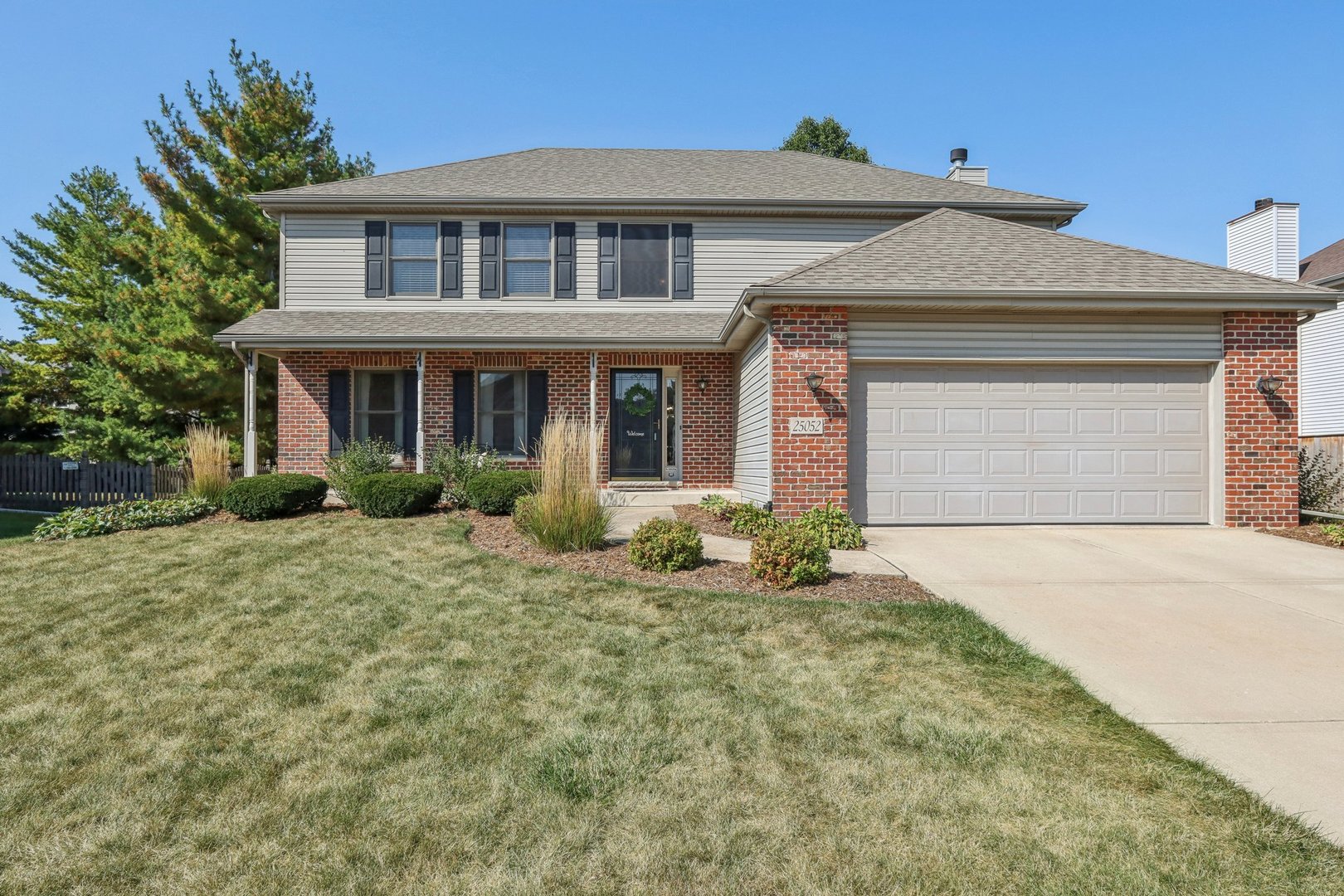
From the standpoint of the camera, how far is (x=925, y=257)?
8.91 m

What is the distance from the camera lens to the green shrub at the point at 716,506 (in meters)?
9.01

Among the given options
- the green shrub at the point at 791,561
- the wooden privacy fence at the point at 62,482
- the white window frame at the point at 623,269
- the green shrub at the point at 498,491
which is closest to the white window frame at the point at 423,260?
the white window frame at the point at 623,269

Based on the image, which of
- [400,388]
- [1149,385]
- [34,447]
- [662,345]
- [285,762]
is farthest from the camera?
[34,447]

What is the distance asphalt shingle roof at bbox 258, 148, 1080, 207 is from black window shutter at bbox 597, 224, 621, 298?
64cm

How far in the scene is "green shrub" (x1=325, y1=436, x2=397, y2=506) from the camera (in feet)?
33.4

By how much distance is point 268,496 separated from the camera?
9039 mm

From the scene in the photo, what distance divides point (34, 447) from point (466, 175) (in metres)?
16.0

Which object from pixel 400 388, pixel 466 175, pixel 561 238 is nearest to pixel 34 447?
pixel 400 388

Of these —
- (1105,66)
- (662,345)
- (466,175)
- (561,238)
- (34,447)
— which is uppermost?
(1105,66)

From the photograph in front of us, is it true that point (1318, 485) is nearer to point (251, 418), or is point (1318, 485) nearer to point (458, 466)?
point (458, 466)

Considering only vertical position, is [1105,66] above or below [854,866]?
above

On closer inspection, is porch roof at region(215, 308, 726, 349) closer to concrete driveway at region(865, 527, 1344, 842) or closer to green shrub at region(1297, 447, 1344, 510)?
concrete driveway at region(865, 527, 1344, 842)

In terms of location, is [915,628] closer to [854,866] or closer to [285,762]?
[854,866]

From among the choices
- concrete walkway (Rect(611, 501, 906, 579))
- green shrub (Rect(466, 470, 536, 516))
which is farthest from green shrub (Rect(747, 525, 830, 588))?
green shrub (Rect(466, 470, 536, 516))
